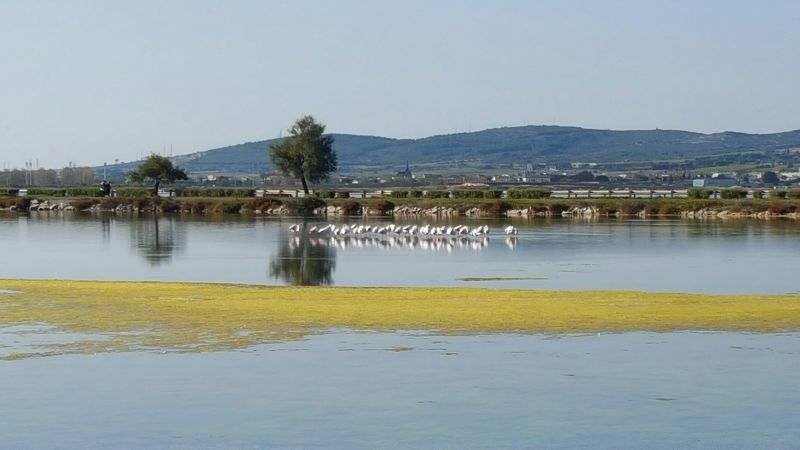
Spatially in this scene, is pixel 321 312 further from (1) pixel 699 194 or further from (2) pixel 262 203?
(1) pixel 699 194

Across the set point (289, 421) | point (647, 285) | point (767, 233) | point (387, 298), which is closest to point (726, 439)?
point (289, 421)

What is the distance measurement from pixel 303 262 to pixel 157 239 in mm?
14015

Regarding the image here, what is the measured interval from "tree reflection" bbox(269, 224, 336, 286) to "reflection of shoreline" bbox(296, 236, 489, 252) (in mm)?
266

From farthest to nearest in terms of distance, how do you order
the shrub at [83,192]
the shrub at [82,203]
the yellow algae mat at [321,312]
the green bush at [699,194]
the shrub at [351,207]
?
the shrub at [83,192] → the shrub at [82,203] → the green bush at [699,194] → the shrub at [351,207] → the yellow algae mat at [321,312]

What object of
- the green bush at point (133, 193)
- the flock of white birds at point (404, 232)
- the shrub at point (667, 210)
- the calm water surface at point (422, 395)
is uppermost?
the green bush at point (133, 193)

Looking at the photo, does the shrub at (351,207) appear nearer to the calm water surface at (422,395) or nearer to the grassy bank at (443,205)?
the grassy bank at (443,205)

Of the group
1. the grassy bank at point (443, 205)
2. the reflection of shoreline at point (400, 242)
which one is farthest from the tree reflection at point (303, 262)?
the grassy bank at point (443, 205)

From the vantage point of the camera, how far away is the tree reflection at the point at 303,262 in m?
35.0

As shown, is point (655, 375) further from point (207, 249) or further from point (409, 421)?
point (207, 249)

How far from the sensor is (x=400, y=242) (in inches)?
2056

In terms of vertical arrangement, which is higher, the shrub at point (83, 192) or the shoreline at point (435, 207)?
the shrub at point (83, 192)

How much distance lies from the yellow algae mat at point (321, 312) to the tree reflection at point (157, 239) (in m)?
11.7

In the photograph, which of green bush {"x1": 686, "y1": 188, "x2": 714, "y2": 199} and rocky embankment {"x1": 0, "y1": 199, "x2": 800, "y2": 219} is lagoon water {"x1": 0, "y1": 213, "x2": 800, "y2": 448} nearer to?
rocky embankment {"x1": 0, "y1": 199, "x2": 800, "y2": 219}

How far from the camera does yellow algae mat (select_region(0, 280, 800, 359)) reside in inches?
878
